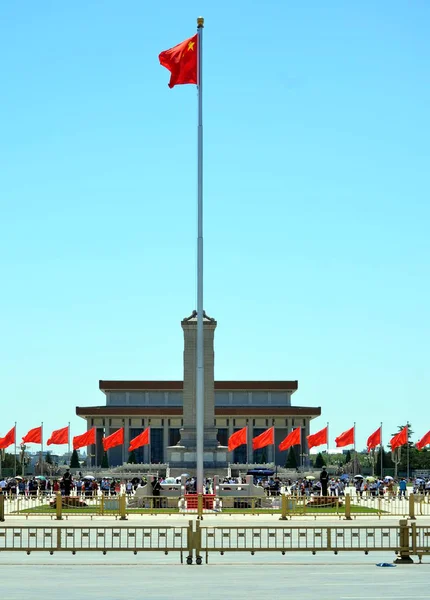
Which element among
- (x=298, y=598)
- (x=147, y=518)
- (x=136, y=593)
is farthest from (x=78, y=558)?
(x=147, y=518)

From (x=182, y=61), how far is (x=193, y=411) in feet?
152

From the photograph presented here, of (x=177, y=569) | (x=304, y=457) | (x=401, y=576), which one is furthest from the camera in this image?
(x=304, y=457)

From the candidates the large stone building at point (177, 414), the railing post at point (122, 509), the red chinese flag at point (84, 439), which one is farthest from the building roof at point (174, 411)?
the railing post at point (122, 509)

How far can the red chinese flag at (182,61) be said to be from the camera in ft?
132

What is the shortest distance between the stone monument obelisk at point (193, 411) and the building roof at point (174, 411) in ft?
153

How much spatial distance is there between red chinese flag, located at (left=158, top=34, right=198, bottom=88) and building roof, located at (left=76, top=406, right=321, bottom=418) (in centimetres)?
9183

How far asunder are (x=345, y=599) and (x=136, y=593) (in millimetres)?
3463

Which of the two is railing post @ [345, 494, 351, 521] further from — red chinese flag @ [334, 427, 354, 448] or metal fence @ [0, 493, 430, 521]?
red chinese flag @ [334, 427, 354, 448]

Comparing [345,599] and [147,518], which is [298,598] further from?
[147,518]

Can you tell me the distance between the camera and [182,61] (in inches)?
1593

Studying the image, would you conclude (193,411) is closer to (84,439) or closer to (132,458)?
(84,439)

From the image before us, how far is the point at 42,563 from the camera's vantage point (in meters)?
22.9

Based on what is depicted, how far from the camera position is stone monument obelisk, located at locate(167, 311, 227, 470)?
81.8m

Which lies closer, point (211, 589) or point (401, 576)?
point (211, 589)
